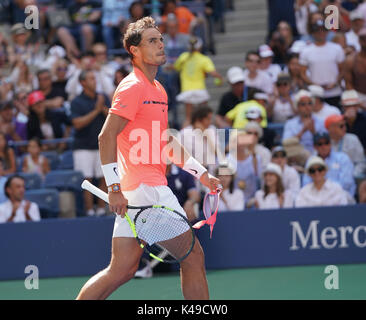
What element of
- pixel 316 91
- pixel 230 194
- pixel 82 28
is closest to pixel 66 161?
pixel 230 194

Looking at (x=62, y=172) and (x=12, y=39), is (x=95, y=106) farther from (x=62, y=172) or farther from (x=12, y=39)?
(x=12, y=39)

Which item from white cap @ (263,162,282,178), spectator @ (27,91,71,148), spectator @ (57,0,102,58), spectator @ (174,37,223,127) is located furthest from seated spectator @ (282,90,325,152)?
spectator @ (57,0,102,58)

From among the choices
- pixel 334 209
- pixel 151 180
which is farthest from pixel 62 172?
pixel 151 180

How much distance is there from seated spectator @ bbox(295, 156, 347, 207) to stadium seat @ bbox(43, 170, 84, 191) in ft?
8.24

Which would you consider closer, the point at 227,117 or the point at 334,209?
the point at 334,209

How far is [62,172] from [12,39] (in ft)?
12.0

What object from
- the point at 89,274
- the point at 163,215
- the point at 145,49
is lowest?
the point at 89,274

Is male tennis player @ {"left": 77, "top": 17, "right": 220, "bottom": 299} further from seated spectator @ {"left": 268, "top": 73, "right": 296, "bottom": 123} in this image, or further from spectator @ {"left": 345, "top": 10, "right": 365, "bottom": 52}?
spectator @ {"left": 345, "top": 10, "right": 365, "bottom": 52}

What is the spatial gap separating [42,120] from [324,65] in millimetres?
3497

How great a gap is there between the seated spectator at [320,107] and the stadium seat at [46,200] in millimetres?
2951

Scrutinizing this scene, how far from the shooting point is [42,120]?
10836mm

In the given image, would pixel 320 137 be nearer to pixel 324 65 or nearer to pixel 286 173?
pixel 286 173

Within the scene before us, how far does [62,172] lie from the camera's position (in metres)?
9.74

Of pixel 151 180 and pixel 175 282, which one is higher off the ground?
pixel 151 180
